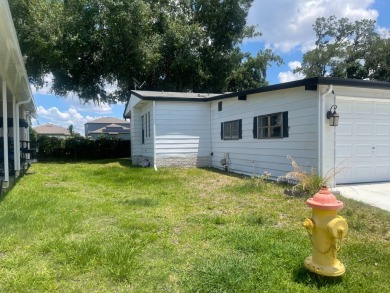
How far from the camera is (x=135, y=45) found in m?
18.9

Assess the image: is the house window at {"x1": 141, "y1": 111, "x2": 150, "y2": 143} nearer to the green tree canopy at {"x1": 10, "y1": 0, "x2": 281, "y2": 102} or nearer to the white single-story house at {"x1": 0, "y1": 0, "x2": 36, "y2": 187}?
the white single-story house at {"x1": 0, "y1": 0, "x2": 36, "y2": 187}

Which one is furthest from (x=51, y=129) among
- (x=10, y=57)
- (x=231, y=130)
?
(x=10, y=57)

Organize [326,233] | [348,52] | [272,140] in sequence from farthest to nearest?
1. [348,52]
2. [272,140]
3. [326,233]

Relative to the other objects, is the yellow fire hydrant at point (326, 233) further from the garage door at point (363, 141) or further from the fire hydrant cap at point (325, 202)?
the garage door at point (363, 141)

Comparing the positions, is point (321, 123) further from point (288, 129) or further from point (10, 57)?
point (10, 57)

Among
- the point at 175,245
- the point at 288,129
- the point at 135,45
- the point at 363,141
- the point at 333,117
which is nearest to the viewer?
the point at 175,245

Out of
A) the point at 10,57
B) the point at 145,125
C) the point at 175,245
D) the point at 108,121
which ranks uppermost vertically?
the point at 108,121

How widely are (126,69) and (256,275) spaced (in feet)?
61.9

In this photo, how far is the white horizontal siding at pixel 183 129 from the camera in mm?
12086

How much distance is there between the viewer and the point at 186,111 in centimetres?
1247

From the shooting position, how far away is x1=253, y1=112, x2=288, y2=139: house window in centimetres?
831

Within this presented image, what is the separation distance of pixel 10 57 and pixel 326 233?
6.35 meters

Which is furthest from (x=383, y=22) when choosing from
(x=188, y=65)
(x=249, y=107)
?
(x=249, y=107)

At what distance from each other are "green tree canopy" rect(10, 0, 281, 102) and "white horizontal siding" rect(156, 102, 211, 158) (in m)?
8.36
